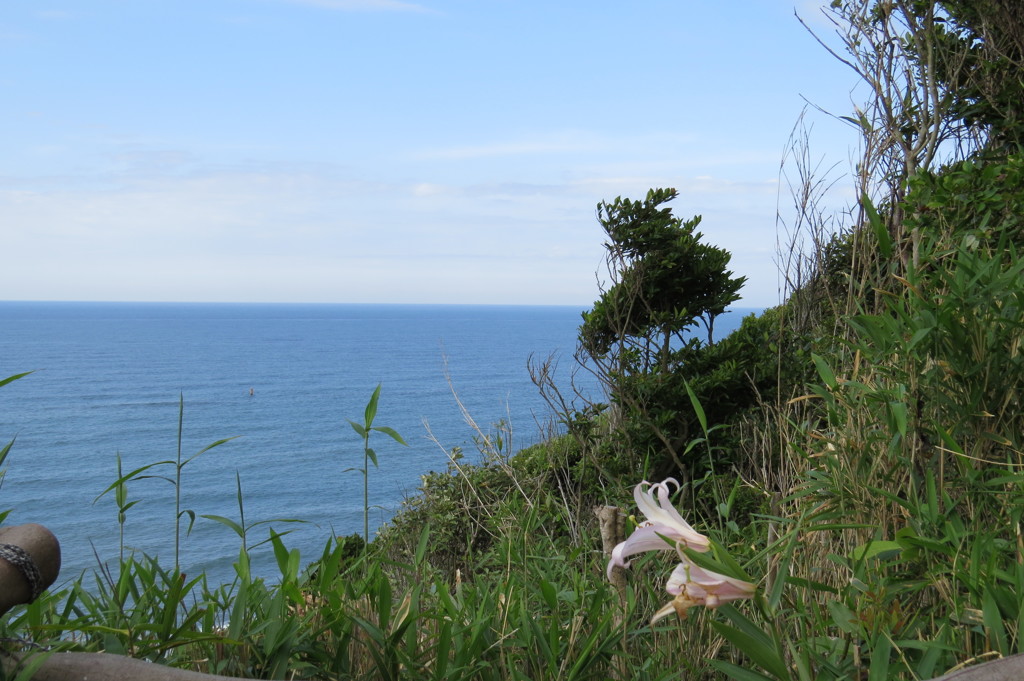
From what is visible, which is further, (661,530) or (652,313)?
(652,313)

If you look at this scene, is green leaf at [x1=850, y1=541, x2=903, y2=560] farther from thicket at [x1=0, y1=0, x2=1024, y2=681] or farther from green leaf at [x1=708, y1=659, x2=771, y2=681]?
green leaf at [x1=708, y1=659, x2=771, y2=681]

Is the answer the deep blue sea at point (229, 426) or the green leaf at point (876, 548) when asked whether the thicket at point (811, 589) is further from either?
the deep blue sea at point (229, 426)

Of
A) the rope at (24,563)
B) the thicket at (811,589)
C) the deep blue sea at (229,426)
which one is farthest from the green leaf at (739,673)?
the rope at (24,563)

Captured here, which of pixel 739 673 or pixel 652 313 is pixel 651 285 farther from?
pixel 739 673

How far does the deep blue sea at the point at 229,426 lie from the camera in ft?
81.7

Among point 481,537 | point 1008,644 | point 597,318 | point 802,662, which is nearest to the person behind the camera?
point 802,662

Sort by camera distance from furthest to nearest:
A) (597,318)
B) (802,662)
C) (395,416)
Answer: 1. (395,416)
2. (597,318)
3. (802,662)

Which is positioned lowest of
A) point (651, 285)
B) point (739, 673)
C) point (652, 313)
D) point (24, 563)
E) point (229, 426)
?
point (229, 426)

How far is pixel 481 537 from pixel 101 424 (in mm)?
42048

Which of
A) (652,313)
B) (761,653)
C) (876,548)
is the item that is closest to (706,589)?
(761,653)

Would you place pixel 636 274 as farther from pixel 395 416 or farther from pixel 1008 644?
pixel 395 416

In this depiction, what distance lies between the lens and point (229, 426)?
44.4 meters

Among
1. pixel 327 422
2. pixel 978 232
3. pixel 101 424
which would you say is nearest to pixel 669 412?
pixel 978 232

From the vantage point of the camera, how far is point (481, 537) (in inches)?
330
